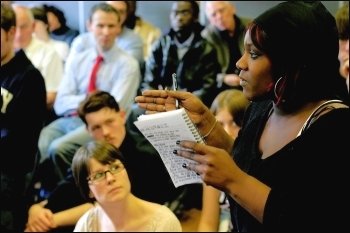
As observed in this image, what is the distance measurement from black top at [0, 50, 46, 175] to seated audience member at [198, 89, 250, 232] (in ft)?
2.57

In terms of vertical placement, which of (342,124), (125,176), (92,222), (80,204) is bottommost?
(80,204)

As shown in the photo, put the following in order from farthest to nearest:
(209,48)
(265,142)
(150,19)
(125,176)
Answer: (150,19) < (209,48) < (125,176) < (265,142)

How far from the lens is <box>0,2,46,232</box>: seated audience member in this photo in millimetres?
2252

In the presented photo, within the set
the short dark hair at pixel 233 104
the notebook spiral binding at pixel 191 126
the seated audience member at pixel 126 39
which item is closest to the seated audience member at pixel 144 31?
the seated audience member at pixel 126 39

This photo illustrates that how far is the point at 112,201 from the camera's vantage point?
1906 mm

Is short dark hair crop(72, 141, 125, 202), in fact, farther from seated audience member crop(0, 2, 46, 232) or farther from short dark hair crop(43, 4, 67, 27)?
short dark hair crop(43, 4, 67, 27)

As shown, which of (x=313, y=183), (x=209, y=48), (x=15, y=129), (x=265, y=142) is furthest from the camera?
(x=209, y=48)

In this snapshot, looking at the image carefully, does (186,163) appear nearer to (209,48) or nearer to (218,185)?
(218,185)

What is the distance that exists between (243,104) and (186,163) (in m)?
1.48

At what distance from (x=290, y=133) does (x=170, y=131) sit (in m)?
0.24

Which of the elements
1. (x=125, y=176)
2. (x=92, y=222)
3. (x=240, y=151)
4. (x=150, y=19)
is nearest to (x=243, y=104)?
(x=125, y=176)

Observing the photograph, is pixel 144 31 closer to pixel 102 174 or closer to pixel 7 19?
pixel 7 19

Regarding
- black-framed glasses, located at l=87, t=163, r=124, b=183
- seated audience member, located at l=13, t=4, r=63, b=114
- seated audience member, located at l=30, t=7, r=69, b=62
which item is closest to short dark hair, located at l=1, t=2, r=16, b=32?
black-framed glasses, located at l=87, t=163, r=124, b=183

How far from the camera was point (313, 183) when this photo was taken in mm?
906
